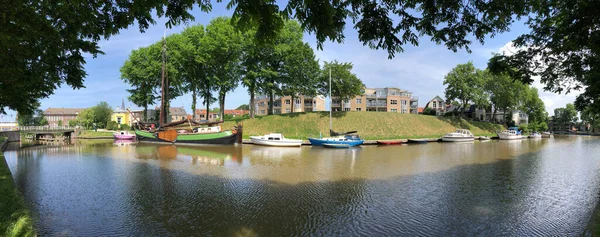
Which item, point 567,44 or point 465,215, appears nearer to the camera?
point 567,44

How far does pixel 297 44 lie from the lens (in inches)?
1613

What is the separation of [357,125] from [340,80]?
7.49m

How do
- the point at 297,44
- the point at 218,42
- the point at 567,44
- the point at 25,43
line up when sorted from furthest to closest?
1. the point at 297,44
2. the point at 218,42
3. the point at 25,43
4. the point at 567,44

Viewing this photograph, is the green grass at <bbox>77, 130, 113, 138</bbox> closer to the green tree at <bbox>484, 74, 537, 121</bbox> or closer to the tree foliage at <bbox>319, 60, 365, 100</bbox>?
the tree foliage at <bbox>319, 60, 365, 100</bbox>

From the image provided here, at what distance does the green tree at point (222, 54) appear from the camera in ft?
126

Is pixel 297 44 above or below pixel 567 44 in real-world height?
above

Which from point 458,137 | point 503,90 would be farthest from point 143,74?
point 503,90

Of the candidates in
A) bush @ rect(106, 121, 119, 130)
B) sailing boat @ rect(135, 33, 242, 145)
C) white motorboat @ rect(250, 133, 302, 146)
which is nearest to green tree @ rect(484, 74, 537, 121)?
white motorboat @ rect(250, 133, 302, 146)

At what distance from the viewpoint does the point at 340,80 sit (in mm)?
45938

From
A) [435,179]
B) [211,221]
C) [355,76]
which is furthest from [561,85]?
[355,76]

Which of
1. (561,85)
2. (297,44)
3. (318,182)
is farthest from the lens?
(297,44)

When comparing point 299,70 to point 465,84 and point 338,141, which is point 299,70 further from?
point 465,84

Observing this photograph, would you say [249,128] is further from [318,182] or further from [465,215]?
[465,215]

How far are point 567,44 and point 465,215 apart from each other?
4.79m
